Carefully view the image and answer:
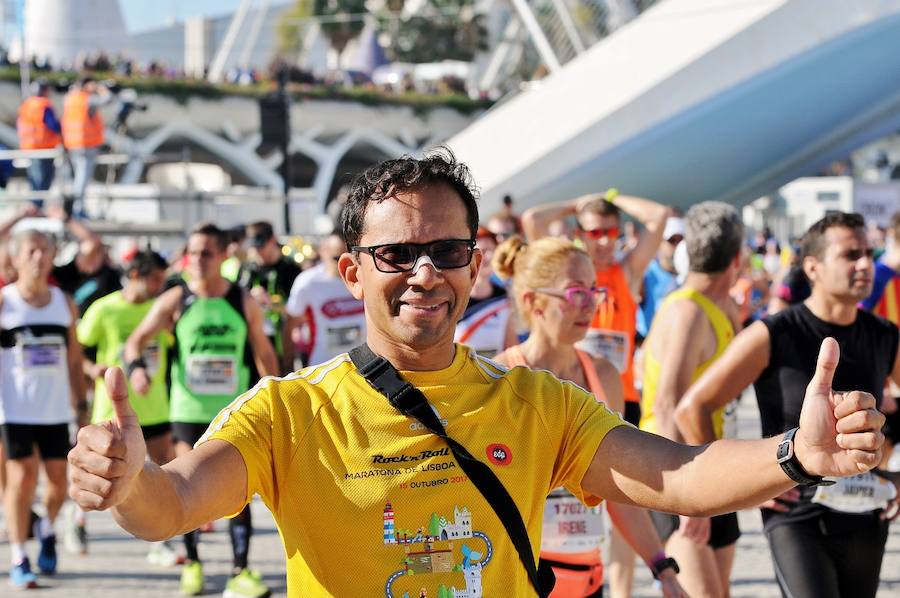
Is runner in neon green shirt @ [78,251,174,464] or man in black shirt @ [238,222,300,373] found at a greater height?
man in black shirt @ [238,222,300,373]

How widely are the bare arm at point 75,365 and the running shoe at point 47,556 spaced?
0.83 metres

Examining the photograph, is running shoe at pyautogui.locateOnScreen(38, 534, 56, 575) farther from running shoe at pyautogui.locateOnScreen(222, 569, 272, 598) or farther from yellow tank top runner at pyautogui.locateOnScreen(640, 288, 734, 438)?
yellow tank top runner at pyautogui.locateOnScreen(640, 288, 734, 438)

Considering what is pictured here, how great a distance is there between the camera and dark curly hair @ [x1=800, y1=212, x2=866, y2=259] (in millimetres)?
4500

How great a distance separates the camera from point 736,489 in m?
2.34

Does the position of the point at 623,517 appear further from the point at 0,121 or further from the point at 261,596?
the point at 0,121

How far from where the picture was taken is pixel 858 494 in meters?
4.20

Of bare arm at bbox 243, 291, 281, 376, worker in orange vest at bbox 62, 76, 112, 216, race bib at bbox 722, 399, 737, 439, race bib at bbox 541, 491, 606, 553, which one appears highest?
worker in orange vest at bbox 62, 76, 112, 216

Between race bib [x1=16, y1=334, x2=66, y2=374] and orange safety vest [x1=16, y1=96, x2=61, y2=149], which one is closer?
race bib [x1=16, y1=334, x2=66, y2=374]

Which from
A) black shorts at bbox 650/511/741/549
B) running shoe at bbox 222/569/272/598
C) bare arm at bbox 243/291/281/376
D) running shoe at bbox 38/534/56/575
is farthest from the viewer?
running shoe at bbox 38/534/56/575

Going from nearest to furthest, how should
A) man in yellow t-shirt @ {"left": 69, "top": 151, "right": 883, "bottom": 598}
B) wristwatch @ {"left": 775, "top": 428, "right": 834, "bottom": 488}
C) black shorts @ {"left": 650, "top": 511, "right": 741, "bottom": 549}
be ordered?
wristwatch @ {"left": 775, "top": 428, "right": 834, "bottom": 488} < man in yellow t-shirt @ {"left": 69, "top": 151, "right": 883, "bottom": 598} < black shorts @ {"left": 650, "top": 511, "right": 741, "bottom": 549}

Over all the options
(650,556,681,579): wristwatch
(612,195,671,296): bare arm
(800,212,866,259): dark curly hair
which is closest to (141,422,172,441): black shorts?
(612,195,671,296): bare arm

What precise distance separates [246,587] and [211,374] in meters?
1.16

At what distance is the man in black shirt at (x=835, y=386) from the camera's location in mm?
4176

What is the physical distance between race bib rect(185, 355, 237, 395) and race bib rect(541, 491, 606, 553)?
10.4 feet
